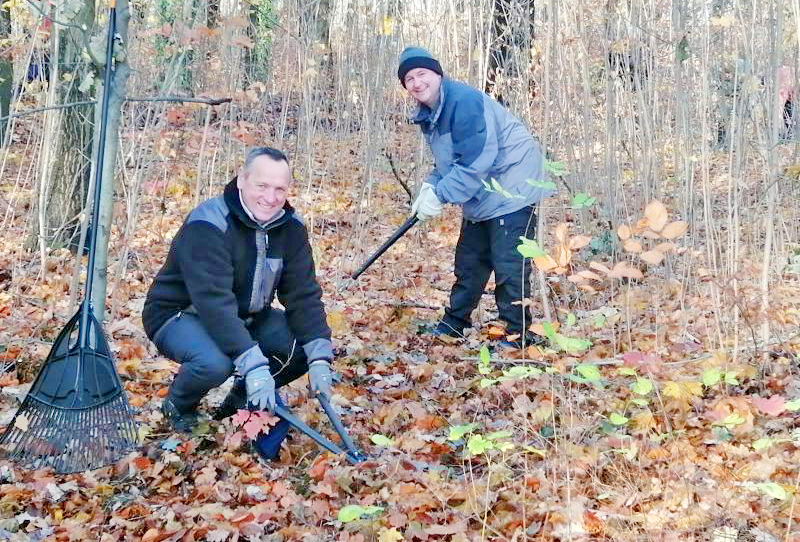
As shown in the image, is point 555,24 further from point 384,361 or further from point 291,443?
point 291,443

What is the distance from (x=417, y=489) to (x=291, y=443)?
774mm

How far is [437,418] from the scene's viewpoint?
354 cm

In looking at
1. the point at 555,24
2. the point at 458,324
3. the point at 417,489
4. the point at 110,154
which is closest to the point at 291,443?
the point at 417,489

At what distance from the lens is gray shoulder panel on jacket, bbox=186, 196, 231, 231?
312 cm

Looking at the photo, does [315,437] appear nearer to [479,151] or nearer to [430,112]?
[479,151]

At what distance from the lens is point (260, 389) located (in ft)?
9.84

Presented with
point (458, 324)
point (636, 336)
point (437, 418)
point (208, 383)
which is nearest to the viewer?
point (208, 383)

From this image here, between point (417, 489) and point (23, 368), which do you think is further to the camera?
point (23, 368)

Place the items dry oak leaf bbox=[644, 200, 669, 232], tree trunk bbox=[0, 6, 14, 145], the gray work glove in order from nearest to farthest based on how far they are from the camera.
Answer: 1. dry oak leaf bbox=[644, 200, 669, 232]
2. the gray work glove
3. tree trunk bbox=[0, 6, 14, 145]

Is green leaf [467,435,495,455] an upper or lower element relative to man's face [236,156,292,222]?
lower

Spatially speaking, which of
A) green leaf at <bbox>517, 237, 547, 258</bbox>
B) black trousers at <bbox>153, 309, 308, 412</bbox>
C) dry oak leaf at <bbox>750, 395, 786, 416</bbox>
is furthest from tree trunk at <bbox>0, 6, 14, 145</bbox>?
dry oak leaf at <bbox>750, 395, 786, 416</bbox>

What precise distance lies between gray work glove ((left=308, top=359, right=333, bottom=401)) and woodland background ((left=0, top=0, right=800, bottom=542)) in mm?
283

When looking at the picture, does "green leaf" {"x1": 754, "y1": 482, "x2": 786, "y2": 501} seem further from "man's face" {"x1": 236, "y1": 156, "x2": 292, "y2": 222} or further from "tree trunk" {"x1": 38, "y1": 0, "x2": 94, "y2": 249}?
"tree trunk" {"x1": 38, "y1": 0, "x2": 94, "y2": 249}

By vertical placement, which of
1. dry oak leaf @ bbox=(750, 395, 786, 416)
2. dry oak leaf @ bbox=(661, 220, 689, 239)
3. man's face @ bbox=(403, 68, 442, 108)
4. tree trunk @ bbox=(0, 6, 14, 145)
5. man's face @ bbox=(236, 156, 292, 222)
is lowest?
dry oak leaf @ bbox=(750, 395, 786, 416)
